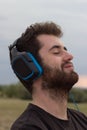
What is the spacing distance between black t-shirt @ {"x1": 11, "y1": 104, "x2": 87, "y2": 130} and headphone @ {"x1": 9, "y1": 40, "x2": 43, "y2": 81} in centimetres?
25

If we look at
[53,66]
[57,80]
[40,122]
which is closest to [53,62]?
[53,66]

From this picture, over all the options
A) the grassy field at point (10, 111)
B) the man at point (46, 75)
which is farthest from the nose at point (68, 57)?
the grassy field at point (10, 111)

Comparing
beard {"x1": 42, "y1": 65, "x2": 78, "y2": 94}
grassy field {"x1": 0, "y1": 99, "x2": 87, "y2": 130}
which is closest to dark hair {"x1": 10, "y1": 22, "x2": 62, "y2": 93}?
beard {"x1": 42, "y1": 65, "x2": 78, "y2": 94}

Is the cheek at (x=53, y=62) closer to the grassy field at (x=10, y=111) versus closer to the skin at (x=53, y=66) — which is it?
the skin at (x=53, y=66)

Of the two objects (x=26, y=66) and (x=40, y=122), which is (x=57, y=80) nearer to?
(x=26, y=66)

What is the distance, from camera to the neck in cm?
405

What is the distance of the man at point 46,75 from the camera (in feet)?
13.1

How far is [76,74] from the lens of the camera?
13.4 ft

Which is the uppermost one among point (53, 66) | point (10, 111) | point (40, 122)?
point (53, 66)

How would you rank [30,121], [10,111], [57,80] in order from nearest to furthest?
1. [30,121]
2. [57,80]
3. [10,111]

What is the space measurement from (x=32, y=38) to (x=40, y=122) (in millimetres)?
783

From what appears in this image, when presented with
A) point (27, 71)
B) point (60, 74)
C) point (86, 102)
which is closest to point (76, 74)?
point (60, 74)

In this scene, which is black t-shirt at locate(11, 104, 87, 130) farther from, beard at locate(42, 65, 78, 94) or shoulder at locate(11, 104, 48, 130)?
beard at locate(42, 65, 78, 94)

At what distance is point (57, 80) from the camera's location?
4062 mm
